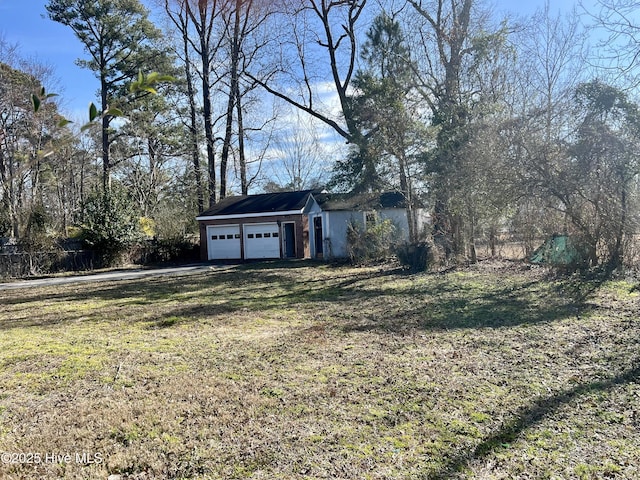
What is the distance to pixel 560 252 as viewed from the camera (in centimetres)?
1034

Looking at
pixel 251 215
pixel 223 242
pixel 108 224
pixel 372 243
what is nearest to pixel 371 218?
pixel 372 243

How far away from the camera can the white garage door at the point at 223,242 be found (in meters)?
23.9

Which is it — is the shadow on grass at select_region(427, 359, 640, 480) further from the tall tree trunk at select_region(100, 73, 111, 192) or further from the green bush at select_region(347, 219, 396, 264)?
the tall tree trunk at select_region(100, 73, 111, 192)

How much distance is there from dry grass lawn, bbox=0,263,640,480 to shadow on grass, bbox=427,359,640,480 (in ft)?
0.05

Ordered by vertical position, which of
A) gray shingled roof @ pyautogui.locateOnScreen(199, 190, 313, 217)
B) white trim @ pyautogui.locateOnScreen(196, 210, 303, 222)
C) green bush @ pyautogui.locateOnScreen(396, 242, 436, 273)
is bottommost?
green bush @ pyautogui.locateOnScreen(396, 242, 436, 273)

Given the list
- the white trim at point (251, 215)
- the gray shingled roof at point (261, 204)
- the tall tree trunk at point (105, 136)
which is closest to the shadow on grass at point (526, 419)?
the white trim at point (251, 215)

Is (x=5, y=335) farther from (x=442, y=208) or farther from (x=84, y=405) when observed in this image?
(x=442, y=208)

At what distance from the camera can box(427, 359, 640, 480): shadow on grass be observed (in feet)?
8.97

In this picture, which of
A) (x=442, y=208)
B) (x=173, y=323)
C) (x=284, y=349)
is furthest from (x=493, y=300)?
(x=442, y=208)

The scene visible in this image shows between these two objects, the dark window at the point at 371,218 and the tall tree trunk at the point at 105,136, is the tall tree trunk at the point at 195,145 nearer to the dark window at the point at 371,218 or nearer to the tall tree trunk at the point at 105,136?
the tall tree trunk at the point at 105,136

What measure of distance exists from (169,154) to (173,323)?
22049 millimetres

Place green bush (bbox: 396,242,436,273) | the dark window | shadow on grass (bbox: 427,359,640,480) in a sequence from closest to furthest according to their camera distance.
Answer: shadow on grass (bbox: 427,359,640,480) → green bush (bbox: 396,242,436,273) → the dark window

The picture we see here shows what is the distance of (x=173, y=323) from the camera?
24.6ft

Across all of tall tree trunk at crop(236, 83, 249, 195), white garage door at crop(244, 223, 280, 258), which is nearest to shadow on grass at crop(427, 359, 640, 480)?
white garage door at crop(244, 223, 280, 258)
